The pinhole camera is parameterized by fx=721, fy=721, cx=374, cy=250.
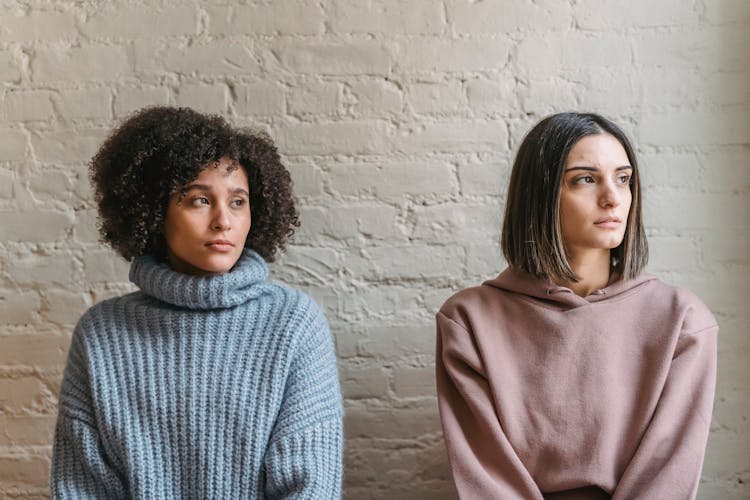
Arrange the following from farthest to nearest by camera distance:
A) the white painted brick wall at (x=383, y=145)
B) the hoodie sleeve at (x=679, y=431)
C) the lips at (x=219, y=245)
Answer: the white painted brick wall at (x=383, y=145) → the lips at (x=219, y=245) → the hoodie sleeve at (x=679, y=431)

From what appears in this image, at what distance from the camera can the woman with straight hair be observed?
135 cm

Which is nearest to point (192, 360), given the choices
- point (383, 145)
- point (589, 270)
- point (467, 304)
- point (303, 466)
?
point (303, 466)

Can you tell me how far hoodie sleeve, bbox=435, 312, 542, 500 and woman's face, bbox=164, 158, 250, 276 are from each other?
46cm

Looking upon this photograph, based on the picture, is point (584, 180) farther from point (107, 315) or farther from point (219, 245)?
point (107, 315)

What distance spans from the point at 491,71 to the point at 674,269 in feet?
2.16

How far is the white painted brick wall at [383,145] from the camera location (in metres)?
1.75

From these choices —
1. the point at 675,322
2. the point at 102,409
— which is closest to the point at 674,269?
the point at 675,322

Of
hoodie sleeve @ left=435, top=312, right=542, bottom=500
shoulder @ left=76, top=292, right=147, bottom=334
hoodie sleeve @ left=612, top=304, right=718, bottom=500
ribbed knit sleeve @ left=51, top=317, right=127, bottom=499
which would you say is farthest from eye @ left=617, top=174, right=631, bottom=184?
ribbed knit sleeve @ left=51, top=317, right=127, bottom=499

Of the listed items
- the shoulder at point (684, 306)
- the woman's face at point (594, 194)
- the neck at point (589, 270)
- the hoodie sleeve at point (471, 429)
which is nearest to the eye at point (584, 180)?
the woman's face at point (594, 194)

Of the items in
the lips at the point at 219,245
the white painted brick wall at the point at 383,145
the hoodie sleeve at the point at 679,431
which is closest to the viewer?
the hoodie sleeve at the point at 679,431

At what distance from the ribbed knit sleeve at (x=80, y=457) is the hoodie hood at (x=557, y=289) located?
0.87 meters

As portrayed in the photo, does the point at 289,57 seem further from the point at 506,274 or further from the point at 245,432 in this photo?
the point at 245,432

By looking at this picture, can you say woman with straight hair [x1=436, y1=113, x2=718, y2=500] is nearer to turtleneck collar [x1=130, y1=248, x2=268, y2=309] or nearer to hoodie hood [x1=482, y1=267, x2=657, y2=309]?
hoodie hood [x1=482, y1=267, x2=657, y2=309]

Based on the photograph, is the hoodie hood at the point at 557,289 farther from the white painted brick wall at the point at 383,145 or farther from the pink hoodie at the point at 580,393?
the white painted brick wall at the point at 383,145
